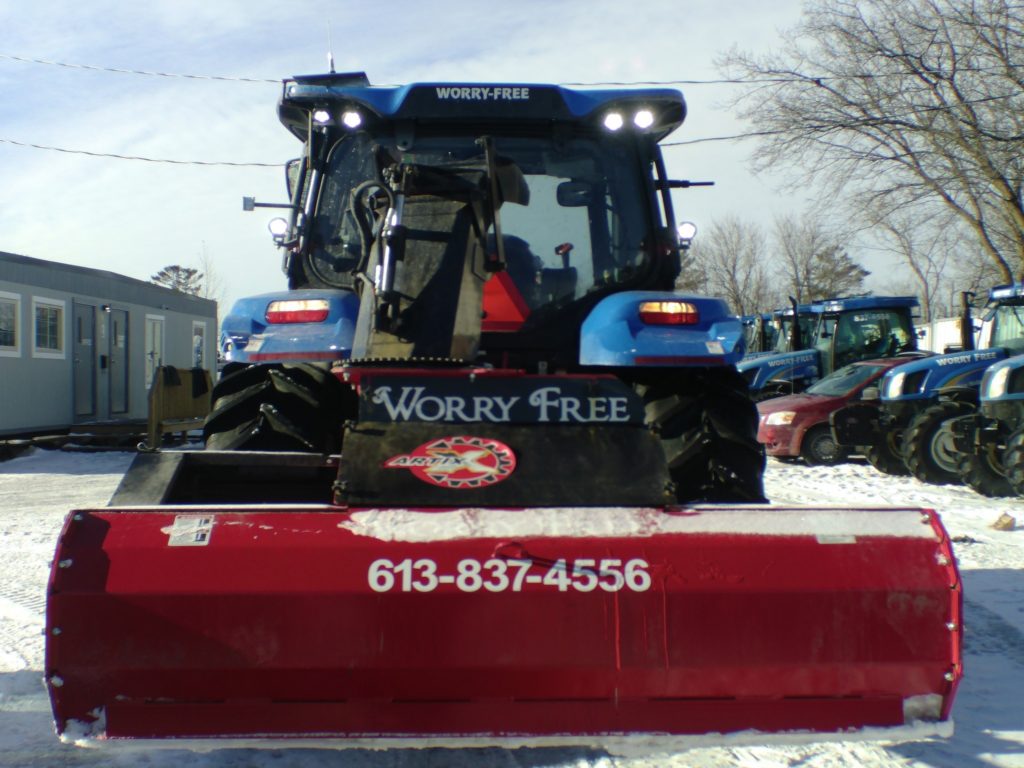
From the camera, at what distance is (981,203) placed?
2494 cm

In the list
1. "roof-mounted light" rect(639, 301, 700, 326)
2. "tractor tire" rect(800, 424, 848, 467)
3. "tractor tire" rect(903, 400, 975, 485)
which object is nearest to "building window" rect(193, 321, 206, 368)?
"tractor tire" rect(800, 424, 848, 467)

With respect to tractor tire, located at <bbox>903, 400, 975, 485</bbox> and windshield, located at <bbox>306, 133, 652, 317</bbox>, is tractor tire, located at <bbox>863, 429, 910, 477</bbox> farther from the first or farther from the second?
windshield, located at <bbox>306, 133, 652, 317</bbox>

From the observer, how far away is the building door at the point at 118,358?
1670 cm

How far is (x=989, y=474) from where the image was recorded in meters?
10.2

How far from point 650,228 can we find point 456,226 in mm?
1570

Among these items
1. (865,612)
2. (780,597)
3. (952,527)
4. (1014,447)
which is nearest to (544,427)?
(780,597)

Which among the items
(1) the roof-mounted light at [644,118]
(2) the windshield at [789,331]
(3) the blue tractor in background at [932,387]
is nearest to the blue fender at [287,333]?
(1) the roof-mounted light at [644,118]

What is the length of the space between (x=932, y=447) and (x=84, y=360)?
12419mm

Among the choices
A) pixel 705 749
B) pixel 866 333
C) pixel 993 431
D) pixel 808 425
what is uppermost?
Result: pixel 866 333

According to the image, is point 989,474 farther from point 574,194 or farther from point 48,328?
point 48,328

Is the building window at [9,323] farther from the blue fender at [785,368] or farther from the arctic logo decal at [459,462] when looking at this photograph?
the arctic logo decal at [459,462]

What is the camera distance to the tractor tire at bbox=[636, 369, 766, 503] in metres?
4.08

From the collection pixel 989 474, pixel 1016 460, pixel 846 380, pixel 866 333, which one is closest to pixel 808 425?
pixel 846 380

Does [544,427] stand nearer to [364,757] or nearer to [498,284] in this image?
[364,757]
